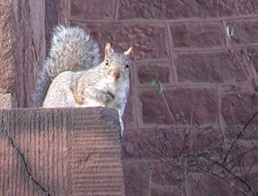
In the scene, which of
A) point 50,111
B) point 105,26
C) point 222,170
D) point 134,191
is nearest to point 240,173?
point 222,170

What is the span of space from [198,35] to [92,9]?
512mm

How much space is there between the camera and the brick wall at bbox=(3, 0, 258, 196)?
4.48m

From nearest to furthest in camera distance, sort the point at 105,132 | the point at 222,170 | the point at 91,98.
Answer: the point at 105,132
the point at 91,98
the point at 222,170

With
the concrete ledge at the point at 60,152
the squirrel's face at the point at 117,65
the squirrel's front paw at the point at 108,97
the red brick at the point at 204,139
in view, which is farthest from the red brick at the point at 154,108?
the concrete ledge at the point at 60,152

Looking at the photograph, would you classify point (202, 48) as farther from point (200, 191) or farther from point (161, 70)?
point (200, 191)

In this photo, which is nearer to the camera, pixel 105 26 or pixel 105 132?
pixel 105 132

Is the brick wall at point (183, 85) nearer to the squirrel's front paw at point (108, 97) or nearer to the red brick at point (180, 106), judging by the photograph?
the red brick at point (180, 106)

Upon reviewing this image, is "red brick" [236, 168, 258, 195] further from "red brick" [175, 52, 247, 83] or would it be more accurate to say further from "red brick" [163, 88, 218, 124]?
"red brick" [175, 52, 247, 83]

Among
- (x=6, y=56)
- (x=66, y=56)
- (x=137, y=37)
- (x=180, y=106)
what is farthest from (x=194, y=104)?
(x=6, y=56)

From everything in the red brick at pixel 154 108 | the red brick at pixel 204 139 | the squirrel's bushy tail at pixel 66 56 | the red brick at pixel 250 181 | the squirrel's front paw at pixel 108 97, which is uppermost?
the squirrel's bushy tail at pixel 66 56

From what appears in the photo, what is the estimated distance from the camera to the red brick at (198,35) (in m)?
4.61

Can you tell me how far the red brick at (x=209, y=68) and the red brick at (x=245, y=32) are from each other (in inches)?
3.2

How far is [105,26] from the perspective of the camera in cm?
459

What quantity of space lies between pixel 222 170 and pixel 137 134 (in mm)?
422
